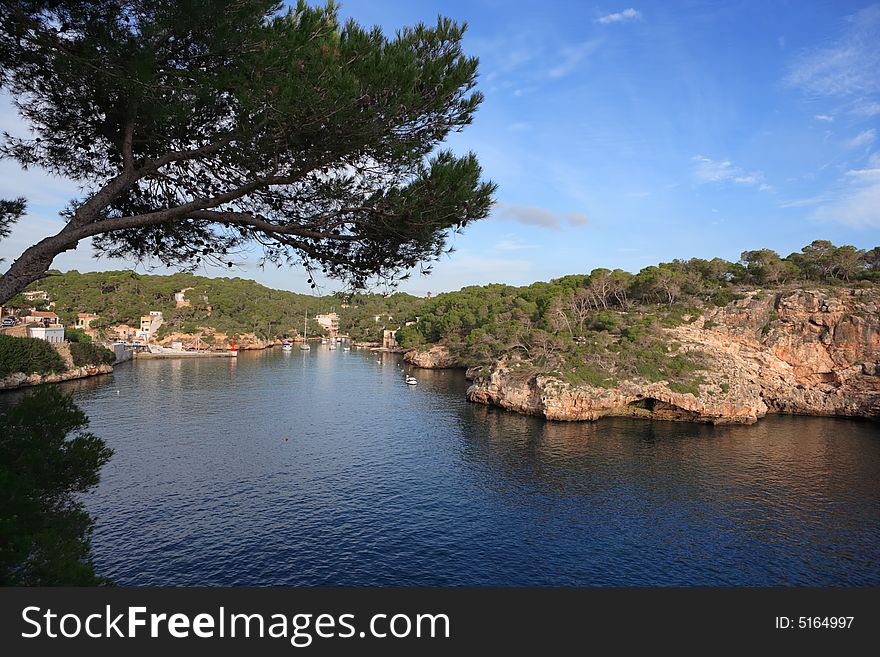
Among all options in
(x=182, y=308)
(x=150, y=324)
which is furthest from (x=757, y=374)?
(x=182, y=308)

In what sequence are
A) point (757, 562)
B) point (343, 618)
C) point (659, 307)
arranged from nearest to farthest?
point (343, 618) → point (757, 562) → point (659, 307)

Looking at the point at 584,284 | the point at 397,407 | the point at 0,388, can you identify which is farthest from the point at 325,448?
the point at 584,284

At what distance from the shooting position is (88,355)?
69312 millimetres

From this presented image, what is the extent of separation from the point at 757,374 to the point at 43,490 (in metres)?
63.6

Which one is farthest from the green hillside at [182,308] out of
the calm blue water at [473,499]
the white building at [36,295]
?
the calm blue water at [473,499]

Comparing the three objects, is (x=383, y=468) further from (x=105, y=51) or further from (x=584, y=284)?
(x=584, y=284)

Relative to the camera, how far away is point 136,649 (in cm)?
656

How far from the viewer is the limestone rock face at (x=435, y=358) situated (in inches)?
3733

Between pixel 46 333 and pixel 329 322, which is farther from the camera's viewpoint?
pixel 329 322

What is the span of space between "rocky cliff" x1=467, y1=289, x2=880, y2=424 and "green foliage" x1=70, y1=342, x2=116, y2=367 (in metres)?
55.5

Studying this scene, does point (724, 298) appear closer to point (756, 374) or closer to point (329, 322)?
point (756, 374)

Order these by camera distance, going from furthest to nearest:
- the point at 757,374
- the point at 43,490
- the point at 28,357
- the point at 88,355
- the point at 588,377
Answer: the point at 88,355 < the point at 28,357 < the point at 757,374 < the point at 588,377 < the point at 43,490

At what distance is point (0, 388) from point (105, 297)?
3025 inches

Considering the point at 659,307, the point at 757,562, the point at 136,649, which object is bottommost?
the point at 757,562
